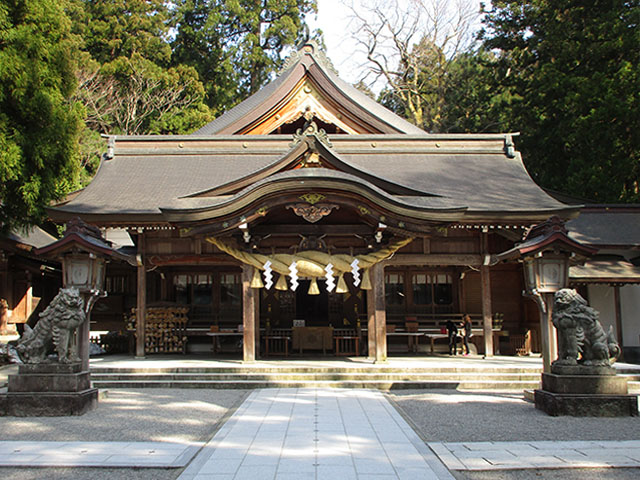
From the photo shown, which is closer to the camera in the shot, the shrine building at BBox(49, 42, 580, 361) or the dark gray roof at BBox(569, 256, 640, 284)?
the shrine building at BBox(49, 42, 580, 361)

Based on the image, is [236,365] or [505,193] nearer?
[236,365]

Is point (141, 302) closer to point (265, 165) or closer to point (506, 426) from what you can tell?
point (265, 165)

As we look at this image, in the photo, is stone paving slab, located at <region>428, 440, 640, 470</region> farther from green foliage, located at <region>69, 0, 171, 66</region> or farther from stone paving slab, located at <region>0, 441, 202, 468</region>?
green foliage, located at <region>69, 0, 171, 66</region>

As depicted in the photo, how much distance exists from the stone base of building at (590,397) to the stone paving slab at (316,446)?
6.96ft

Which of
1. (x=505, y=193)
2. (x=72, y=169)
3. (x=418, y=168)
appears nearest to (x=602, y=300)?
(x=505, y=193)

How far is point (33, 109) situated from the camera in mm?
12047

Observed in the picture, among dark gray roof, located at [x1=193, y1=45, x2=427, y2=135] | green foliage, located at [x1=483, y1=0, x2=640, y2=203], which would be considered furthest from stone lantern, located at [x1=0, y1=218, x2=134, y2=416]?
green foliage, located at [x1=483, y1=0, x2=640, y2=203]

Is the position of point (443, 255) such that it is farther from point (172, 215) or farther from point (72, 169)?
point (72, 169)

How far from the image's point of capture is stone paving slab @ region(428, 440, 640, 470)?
16.2 feet

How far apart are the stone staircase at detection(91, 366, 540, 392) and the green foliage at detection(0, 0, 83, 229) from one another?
4.91 m

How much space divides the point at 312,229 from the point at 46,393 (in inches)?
233

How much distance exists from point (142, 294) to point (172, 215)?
8.66ft

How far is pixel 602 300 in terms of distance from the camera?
540 inches

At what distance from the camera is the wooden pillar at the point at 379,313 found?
10.7m
